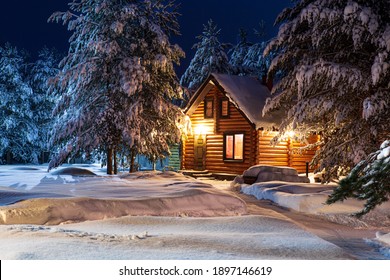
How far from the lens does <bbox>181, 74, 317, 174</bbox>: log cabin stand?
96.3 ft

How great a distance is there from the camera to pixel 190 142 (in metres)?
A: 34.1

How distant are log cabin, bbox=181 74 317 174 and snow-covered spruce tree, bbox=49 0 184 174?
17.1 feet

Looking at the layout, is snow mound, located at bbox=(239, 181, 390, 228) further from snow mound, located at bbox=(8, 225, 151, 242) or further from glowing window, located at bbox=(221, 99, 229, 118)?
glowing window, located at bbox=(221, 99, 229, 118)

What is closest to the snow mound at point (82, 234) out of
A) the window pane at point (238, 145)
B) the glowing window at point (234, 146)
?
the glowing window at point (234, 146)

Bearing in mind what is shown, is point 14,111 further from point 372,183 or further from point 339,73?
point 372,183

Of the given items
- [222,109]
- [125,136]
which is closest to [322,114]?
[125,136]

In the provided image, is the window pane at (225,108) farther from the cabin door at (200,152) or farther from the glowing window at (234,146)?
the cabin door at (200,152)

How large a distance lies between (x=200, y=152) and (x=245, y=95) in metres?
5.19

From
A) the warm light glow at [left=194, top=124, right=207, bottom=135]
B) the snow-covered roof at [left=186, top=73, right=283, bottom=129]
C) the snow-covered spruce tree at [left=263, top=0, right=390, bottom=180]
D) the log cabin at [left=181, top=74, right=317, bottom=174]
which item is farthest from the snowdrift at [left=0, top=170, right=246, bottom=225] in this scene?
the warm light glow at [left=194, top=124, right=207, bottom=135]

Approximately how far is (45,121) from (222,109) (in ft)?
80.7

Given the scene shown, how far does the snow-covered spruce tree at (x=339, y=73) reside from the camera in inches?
669

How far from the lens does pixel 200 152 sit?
33156mm

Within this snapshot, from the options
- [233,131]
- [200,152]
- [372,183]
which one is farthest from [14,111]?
[372,183]
